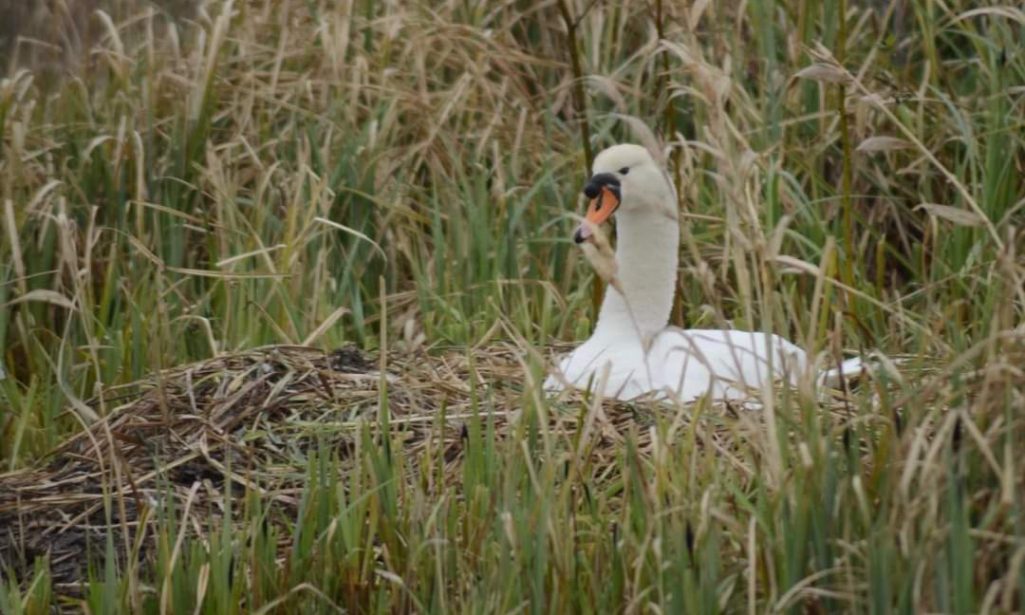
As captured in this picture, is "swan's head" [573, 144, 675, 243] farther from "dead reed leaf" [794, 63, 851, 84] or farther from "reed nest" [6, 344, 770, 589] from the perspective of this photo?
"dead reed leaf" [794, 63, 851, 84]

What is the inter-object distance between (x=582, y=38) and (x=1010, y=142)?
1482mm

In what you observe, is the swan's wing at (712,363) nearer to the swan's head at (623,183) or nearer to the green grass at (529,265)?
the green grass at (529,265)

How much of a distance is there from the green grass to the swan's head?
264mm

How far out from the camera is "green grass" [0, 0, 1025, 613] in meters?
3.22

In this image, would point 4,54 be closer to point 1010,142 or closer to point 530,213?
point 530,213

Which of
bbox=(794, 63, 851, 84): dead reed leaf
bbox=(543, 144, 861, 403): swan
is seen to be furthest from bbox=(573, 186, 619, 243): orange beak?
bbox=(794, 63, 851, 84): dead reed leaf

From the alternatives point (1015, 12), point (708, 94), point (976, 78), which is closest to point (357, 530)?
point (708, 94)

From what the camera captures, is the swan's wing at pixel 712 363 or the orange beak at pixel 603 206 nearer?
the swan's wing at pixel 712 363

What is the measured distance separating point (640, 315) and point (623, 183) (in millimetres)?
298

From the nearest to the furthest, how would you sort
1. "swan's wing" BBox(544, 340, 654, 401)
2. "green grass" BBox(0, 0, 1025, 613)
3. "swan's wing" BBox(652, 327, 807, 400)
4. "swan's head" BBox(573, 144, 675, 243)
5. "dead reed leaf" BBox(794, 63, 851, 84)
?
"green grass" BBox(0, 0, 1025, 613) → "dead reed leaf" BBox(794, 63, 851, 84) → "swan's wing" BBox(652, 327, 807, 400) → "swan's wing" BBox(544, 340, 654, 401) → "swan's head" BBox(573, 144, 675, 243)

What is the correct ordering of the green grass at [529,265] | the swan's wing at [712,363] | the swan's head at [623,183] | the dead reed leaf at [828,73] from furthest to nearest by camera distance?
the swan's head at [623,183]
the swan's wing at [712,363]
the dead reed leaf at [828,73]
the green grass at [529,265]

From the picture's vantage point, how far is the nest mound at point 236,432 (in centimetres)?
383

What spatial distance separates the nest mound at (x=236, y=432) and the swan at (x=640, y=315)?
148mm

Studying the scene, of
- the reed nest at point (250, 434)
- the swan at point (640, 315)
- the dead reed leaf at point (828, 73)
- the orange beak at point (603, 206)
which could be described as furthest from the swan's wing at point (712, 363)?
the dead reed leaf at point (828, 73)
